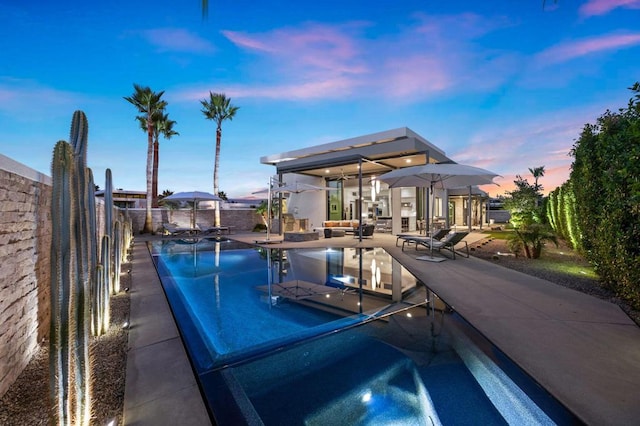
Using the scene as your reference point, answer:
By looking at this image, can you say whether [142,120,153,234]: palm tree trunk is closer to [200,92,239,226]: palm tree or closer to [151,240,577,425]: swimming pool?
[200,92,239,226]: palm tree

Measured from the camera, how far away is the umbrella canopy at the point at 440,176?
8245 mm

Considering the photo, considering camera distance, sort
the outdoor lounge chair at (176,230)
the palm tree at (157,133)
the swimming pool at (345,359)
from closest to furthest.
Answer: the swimming pool at (345,359)
the outdoor lounge chair at (176,230)
the palm tree at (157,133)

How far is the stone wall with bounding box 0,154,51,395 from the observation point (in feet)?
7.77

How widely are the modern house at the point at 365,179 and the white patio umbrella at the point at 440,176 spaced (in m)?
1.21

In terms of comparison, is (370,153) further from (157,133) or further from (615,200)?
(157,133)

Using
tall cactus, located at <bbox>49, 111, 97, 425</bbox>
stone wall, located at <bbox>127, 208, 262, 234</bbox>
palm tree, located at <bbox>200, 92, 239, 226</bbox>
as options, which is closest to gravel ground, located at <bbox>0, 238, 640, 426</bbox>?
tall cactus, located at <bbox>49, 111, 97, 425</bbox>

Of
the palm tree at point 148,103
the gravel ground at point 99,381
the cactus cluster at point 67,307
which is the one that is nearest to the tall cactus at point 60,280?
the cactus cluster at point 67,307

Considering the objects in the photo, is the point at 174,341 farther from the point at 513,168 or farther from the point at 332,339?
the point at 513,168

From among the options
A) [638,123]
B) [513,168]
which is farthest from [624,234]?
[513,168]

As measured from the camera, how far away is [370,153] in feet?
46.4

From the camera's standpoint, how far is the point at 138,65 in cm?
1359

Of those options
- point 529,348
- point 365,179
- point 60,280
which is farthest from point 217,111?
point 529,348

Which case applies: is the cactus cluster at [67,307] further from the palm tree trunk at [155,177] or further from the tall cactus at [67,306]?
the palm tree trunk at [155,177]

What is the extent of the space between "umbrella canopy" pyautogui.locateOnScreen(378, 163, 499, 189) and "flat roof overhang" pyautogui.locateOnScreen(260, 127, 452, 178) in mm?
2665
